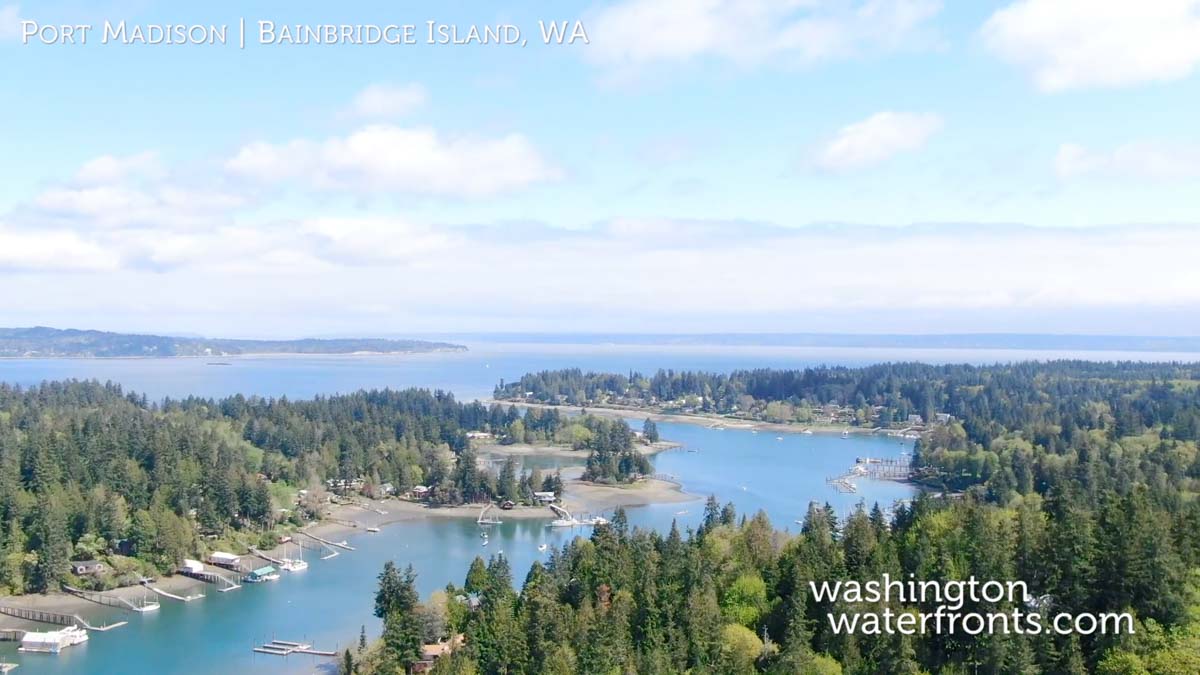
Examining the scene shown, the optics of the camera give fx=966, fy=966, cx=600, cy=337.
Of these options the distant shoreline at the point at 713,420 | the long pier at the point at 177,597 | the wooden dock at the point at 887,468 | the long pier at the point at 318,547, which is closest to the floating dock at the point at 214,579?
the long pier at the point at 177,597

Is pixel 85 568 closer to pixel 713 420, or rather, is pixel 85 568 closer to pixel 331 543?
pixel 331 543

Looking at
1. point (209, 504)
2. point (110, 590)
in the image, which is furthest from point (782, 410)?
point (110, 590)

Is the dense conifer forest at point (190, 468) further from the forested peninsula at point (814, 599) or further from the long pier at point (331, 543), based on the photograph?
the forested peninsula at point (814, 599)

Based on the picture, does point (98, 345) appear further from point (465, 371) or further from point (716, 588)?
point (716, 588)

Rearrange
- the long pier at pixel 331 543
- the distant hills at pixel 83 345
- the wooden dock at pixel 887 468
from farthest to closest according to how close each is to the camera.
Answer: the distant hills at pixel 83 345 → the wooden dock at pixel 887 468 → the long pier at pixel 331 543

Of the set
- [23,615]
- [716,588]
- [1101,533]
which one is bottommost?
[23,615]

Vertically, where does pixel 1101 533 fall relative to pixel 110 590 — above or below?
above

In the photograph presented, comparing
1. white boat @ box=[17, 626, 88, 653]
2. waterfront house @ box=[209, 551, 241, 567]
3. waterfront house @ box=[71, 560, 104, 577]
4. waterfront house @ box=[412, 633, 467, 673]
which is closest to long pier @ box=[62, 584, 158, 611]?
waterfront house @ box=[71, 560, 104, 577]
